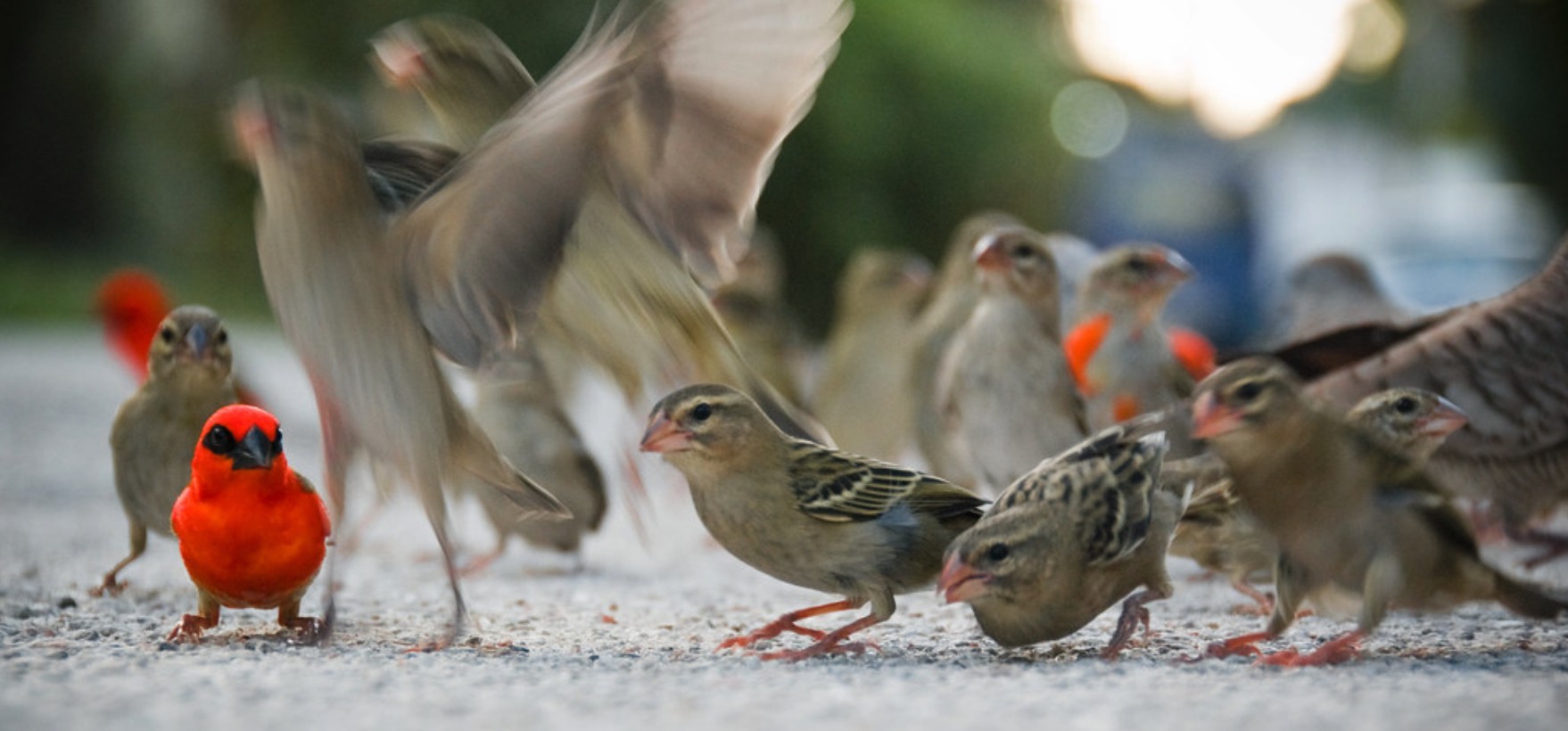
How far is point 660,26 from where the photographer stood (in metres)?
3.84

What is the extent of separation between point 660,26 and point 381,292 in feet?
3.59

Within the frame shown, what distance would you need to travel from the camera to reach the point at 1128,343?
21.2ft

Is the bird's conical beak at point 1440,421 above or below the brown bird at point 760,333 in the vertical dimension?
below

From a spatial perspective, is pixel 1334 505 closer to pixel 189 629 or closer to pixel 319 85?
pixel 189 629

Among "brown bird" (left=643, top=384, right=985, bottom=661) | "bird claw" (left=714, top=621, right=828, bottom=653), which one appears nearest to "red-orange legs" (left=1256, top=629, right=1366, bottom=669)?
"brown bird" (left=643, top=384, right=985, bottom=661)

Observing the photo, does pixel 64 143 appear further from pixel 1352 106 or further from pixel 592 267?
pixel 1352 106

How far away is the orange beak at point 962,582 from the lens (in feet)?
12.8

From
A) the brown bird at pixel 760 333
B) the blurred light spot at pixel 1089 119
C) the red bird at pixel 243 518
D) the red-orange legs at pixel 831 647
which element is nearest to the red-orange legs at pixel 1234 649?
the red-orange legs at pixel 831 647

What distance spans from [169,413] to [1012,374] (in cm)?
309

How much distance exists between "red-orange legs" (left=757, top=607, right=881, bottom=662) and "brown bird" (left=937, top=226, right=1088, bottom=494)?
171 centimetres

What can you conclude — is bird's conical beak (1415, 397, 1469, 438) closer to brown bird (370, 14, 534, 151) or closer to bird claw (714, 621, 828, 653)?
bird claw (714, 621, 828, 653)

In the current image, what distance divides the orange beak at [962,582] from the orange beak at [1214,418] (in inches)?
26.7

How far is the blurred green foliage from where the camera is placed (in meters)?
17.5

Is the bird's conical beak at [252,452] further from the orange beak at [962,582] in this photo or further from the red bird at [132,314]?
the red bird at [132,314]
